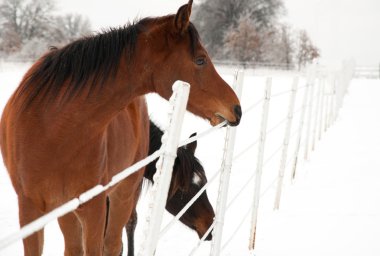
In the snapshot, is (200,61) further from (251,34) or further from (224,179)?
(251,34)

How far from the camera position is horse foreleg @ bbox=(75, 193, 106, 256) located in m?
1.93

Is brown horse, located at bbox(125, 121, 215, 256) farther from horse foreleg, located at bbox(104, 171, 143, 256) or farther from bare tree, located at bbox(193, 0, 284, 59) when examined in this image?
bare tree, located at bbox(193, 0, 284, 59)

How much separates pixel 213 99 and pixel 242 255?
64.8 inches

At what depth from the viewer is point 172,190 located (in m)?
2.95

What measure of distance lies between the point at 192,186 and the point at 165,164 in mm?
1696

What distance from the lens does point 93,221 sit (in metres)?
1.95

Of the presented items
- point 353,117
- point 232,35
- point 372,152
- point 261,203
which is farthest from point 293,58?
point 261,203

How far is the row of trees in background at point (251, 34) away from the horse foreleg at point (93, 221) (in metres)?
32.5

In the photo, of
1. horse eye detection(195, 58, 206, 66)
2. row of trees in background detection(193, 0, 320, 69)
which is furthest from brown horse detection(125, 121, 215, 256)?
row of trees in background detection(193, 0, 320, 69)

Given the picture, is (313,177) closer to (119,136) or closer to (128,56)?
(119,136)

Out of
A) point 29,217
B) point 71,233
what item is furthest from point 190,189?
point 29,217

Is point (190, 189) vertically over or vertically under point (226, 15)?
under

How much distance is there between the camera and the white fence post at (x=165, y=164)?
1311 mm

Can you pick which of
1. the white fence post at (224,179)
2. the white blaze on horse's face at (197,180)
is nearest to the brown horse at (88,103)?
the white fence post at (224,179)
